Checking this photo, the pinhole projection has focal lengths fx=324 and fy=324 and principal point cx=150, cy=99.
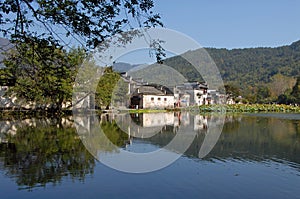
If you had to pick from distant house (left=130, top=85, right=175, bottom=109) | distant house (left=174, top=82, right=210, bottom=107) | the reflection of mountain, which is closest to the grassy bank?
distant house (left=130, top=85, right=175, bottom=109)

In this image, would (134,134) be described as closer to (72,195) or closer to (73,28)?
(72,195)

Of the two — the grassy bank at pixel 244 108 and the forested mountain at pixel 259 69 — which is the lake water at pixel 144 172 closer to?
the grassy bank at pixel 244 108

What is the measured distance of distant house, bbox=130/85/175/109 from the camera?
3584 cm

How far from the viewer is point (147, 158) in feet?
25.7

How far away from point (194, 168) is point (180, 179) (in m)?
0.94

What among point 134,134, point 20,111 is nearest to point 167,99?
point 20,111

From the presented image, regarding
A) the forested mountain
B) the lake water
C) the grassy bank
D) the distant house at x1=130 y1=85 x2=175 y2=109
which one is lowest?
the lake water

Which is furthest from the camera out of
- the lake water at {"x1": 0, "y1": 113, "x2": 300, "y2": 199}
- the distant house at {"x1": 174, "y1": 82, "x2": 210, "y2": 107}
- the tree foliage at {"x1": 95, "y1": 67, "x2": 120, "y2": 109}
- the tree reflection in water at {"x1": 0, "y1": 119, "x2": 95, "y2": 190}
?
the distant house at {"x1": 174, "y1": 82, "x2": 210, "y2": 107}

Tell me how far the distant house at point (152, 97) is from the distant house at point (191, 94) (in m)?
3.76

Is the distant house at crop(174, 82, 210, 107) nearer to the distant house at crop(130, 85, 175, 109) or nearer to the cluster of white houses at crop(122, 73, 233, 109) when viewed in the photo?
the cluster of white houses at crop(122, 73, 233, 109)

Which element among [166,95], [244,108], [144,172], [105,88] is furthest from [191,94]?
[144,172]

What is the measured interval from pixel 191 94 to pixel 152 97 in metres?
11.3

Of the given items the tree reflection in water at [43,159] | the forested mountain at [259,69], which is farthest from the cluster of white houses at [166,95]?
the tree reflection in water at [43,159]

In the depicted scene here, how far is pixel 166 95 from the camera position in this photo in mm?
39969
